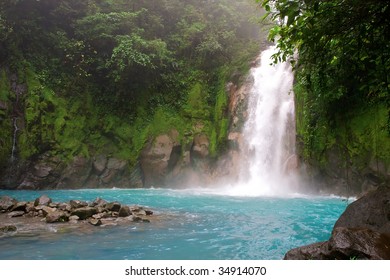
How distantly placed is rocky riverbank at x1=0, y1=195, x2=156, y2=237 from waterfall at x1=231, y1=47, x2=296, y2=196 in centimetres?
759

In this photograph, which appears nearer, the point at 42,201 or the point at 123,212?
the point at 123,212

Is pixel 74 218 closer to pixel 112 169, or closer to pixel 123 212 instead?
pixel 123 212

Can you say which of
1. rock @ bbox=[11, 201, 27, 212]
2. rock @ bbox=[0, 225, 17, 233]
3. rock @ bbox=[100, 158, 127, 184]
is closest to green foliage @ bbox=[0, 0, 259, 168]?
rock @ bbox=[100, 158, 127, 184]

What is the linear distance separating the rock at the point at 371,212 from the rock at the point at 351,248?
1065mm

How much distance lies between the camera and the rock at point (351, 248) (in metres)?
3.94

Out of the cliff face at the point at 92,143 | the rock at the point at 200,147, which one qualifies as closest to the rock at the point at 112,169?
the cliff face at the point at 92,143

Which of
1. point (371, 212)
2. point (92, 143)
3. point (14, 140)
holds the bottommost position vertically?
point (371, 212)

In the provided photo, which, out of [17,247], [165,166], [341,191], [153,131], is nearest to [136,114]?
[153,131]

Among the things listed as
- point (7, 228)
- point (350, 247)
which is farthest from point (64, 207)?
point (350, 247)

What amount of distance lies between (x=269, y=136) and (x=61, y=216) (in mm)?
11401

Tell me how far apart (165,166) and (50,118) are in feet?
20.9

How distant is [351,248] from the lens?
4.00 meters

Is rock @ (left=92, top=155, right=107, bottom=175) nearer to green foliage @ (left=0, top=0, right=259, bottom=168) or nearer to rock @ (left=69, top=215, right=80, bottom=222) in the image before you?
green foliage @ (left=0, top=0, right=259, bottom=168)

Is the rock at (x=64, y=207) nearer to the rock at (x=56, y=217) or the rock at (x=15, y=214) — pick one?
the rock at (x=56, y=217)
